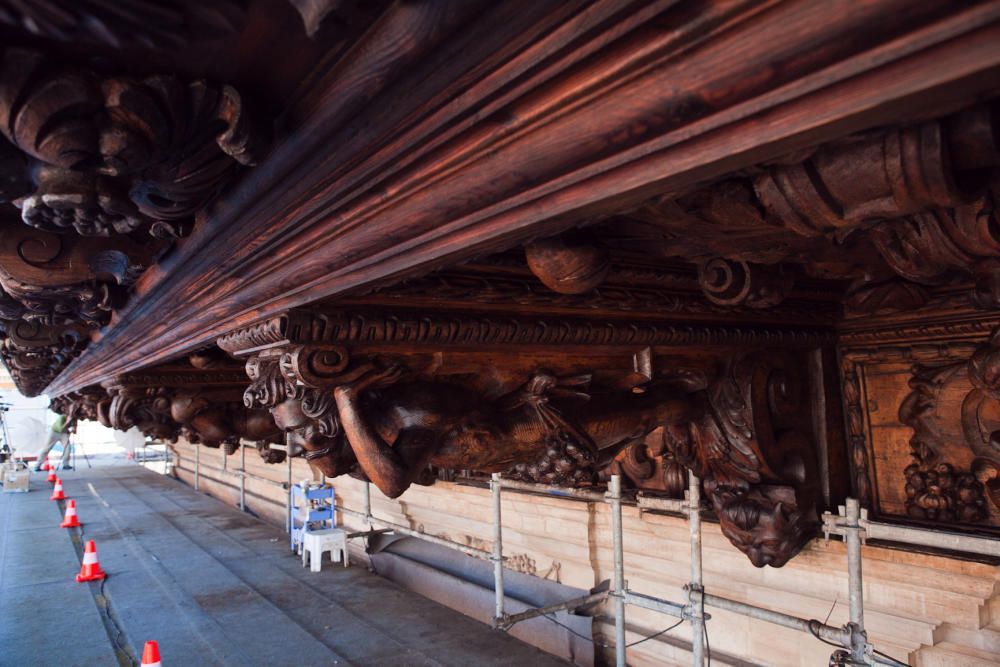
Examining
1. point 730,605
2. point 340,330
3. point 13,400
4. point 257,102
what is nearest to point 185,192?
point 257,102

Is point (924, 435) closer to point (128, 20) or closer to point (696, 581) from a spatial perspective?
point (696, 581)

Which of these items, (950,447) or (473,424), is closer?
(473,424)

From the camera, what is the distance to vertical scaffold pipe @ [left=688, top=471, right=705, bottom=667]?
7.38 ft

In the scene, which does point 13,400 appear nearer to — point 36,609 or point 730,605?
point 36,609

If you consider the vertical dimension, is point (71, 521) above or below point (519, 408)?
below

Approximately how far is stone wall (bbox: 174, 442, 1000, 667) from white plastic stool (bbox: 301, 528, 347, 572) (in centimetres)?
205

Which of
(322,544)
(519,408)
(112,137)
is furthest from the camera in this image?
(322,544)

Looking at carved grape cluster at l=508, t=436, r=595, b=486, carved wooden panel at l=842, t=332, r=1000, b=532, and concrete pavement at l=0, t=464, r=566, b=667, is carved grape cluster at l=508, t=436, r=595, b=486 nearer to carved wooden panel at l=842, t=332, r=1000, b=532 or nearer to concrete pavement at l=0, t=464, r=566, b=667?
carved wooden panel at l=842, t=332, r=1000, b=532

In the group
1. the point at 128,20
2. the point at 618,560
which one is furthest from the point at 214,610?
the point at 128,20

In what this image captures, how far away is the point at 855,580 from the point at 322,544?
5129 mm

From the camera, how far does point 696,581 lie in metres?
2.31

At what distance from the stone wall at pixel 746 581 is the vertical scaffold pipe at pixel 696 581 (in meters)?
0.28

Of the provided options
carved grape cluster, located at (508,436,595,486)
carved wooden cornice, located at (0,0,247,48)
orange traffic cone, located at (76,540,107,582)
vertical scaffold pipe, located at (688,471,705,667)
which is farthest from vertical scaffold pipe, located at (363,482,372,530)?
carved wooden cornice, located at (0,0,247,48)

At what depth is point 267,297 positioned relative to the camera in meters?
1.18
